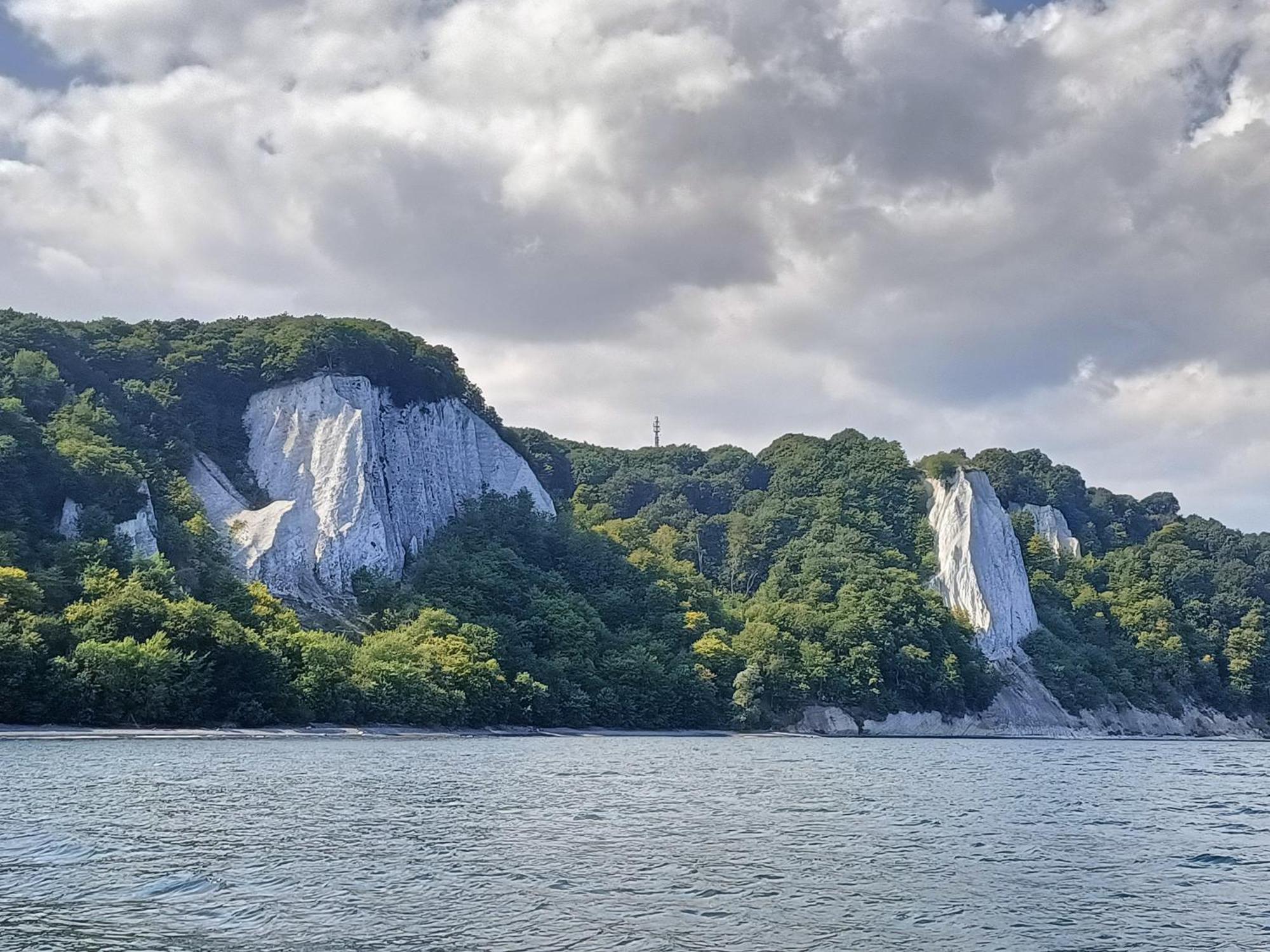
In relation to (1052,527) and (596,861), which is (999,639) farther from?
(596,861)

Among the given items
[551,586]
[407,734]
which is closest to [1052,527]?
[551,586]

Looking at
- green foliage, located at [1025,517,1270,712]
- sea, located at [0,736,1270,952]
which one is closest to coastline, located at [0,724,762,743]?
sea, located at [0,736,1270,952]

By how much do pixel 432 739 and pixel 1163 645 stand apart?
298 ft

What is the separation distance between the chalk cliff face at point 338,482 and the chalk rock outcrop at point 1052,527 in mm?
78312

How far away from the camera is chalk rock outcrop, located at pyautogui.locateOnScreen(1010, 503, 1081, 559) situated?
490 feet

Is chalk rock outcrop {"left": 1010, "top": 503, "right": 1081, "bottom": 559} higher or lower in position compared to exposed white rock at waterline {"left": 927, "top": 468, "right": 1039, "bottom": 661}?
higher

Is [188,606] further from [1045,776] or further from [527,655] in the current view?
[1045,776]

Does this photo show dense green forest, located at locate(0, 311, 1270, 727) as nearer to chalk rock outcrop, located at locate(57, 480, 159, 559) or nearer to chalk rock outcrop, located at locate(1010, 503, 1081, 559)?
chalk rock outcrop, located at locate(57, 480, 159, 559)

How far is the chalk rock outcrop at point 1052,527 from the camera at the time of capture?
490 ft

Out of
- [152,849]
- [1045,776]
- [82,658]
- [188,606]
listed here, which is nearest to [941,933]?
[152,849]

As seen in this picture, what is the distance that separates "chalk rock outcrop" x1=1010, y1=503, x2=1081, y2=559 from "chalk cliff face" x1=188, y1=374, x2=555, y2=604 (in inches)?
3083

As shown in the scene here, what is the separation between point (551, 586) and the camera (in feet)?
308

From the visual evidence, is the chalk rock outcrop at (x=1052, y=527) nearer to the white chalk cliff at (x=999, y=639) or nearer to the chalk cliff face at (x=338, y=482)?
the white chalk cliff at (x=999, y=639)

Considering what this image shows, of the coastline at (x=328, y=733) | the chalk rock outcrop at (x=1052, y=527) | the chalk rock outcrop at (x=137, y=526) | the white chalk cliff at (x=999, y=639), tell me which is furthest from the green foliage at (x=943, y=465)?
the chalk rock outcrop at (x=137, y=526)
